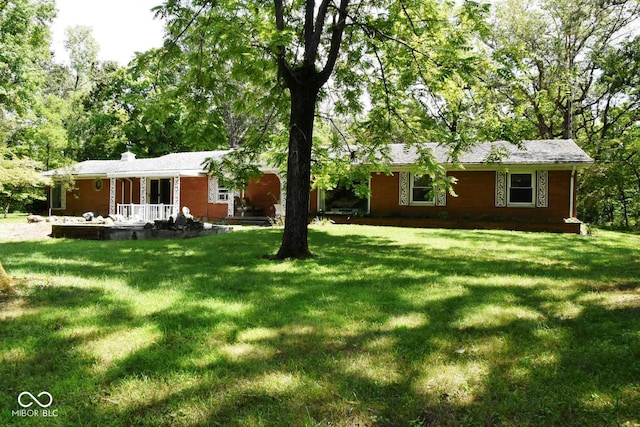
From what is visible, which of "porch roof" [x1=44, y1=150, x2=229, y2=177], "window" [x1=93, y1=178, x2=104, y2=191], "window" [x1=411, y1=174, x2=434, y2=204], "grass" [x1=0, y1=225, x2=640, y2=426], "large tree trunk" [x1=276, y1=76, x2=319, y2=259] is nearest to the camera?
"grass" [x1=0, y1=225, x2=640, y2=426]

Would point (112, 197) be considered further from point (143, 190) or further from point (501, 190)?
point (501, 190)

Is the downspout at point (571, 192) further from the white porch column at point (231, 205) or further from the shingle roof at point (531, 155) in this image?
the white porch column at point (231, 205)

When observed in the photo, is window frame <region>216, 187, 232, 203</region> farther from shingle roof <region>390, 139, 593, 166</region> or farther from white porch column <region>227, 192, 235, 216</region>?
shingle roof <region>390, 139, 593, 166</region>

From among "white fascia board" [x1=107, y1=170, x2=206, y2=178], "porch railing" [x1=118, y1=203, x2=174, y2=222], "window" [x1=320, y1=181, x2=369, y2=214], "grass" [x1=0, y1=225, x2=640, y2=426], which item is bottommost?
"grass" [x1=0, y1=225, x2=640, y2=426]

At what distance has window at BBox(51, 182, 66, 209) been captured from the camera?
28.1m

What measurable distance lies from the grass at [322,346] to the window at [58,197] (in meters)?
24.2

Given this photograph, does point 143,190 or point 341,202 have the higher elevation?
point 143,190

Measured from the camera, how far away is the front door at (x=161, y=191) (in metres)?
25.4

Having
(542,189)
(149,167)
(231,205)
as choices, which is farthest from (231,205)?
(542,189)

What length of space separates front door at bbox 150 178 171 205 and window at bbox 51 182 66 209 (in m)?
7.04

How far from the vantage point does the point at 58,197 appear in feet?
93.7

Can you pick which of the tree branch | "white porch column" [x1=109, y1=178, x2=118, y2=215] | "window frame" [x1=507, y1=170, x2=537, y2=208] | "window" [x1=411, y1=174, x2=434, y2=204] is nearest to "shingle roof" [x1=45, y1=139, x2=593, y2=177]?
"white porch column" [x1=109, y1=178, x2=118, y2=215]

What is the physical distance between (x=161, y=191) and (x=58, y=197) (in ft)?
27.7

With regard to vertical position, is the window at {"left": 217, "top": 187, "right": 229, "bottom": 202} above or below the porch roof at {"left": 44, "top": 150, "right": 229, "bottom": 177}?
below
